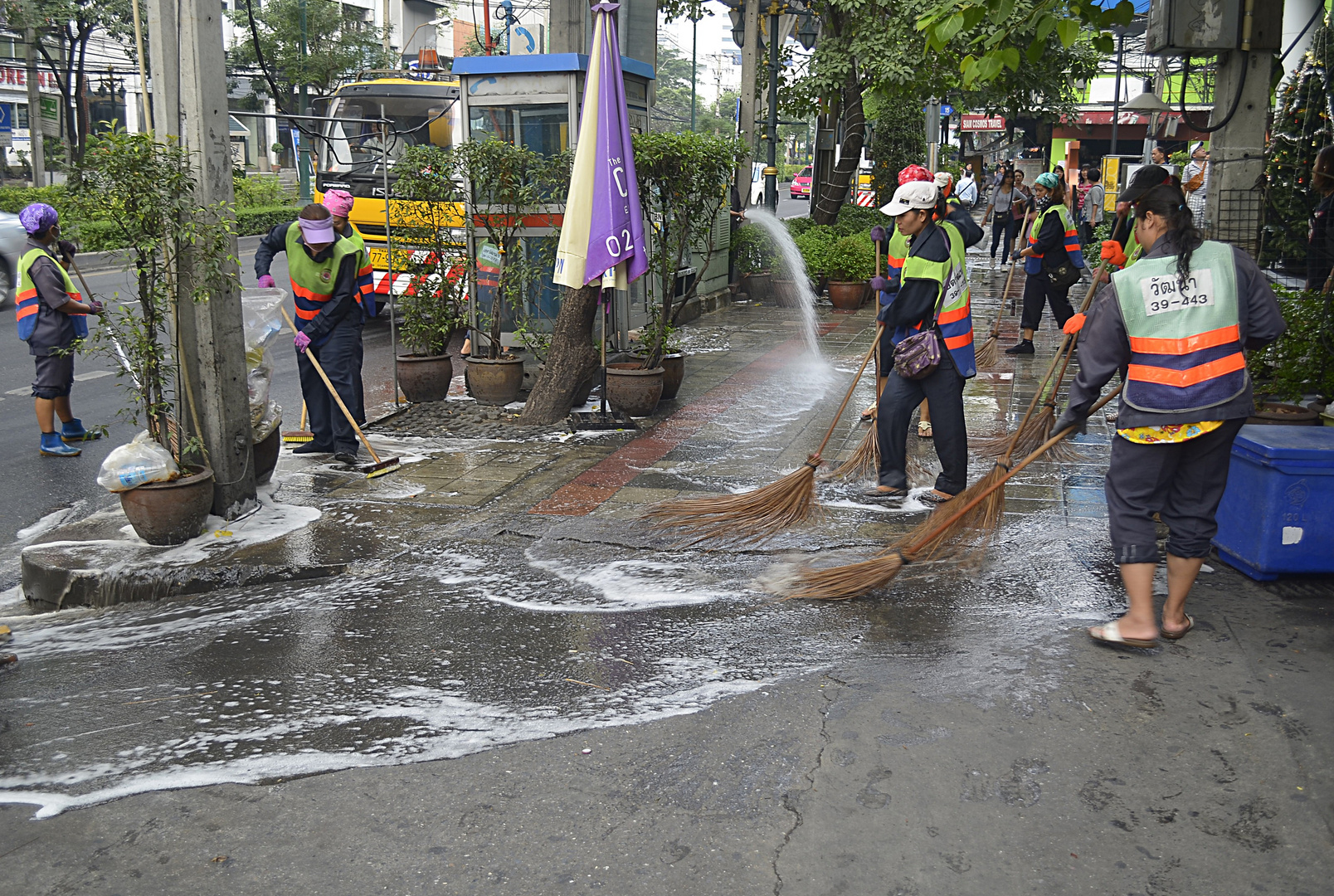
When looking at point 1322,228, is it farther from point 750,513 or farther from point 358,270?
point 358,270

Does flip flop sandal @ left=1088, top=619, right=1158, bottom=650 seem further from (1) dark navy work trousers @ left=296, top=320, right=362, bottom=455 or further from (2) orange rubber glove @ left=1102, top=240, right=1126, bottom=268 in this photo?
(1) dark navy work trousers @ left=296, top=320, right=362, bottom=455

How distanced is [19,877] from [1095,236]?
20.0 meters

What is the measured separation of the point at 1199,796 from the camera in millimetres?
3266

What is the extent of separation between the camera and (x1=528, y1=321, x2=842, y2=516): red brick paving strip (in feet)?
20.9

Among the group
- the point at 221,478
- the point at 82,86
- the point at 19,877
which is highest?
the point at 82,86

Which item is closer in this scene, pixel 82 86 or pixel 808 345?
pixel 808 345

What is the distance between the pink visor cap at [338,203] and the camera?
7582 mm

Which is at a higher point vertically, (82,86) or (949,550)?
(82,86)

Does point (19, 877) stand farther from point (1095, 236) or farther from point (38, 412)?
point (1095, 236)

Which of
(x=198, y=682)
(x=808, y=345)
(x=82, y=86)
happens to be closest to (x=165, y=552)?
(x=198, y=682)

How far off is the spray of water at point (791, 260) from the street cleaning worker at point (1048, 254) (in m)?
2.66

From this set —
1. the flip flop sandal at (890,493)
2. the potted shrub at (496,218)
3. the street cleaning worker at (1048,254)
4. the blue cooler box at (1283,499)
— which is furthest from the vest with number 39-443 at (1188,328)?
the street cleaning worker at (1048,254)

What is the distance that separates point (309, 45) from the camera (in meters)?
30.2

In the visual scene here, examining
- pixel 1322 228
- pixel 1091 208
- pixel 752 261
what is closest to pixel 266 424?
pixel 1322 228
